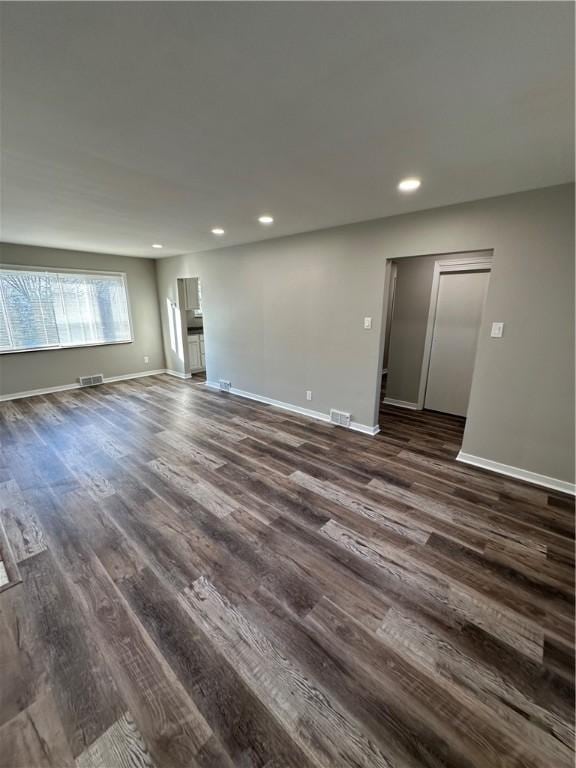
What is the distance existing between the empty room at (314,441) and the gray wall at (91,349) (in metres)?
1.17

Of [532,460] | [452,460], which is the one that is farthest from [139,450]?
[532,460]

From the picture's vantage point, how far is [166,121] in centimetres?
154

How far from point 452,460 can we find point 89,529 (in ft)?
10.8

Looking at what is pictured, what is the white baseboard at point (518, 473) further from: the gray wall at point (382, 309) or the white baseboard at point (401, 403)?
the white baseboard at point (401, 403)

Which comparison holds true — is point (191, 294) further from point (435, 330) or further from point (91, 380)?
point (435, 330)

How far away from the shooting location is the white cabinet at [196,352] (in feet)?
21.8

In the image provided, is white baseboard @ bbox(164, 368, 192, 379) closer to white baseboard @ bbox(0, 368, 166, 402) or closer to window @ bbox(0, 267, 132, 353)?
white baseboard @ bbox(0, 368, 166, 402)

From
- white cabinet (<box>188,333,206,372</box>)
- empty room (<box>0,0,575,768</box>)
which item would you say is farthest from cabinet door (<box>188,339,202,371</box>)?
empty room (<box>0,0,575,768</box>)

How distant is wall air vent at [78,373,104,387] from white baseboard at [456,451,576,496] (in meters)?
6.25

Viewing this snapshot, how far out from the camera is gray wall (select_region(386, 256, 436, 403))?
4.27 meters

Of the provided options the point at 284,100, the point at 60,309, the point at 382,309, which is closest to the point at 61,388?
the point at 60,309

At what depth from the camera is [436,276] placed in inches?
161

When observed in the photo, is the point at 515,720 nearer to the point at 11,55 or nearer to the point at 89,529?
the point at 89,529

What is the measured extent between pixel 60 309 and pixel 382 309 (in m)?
5.46
